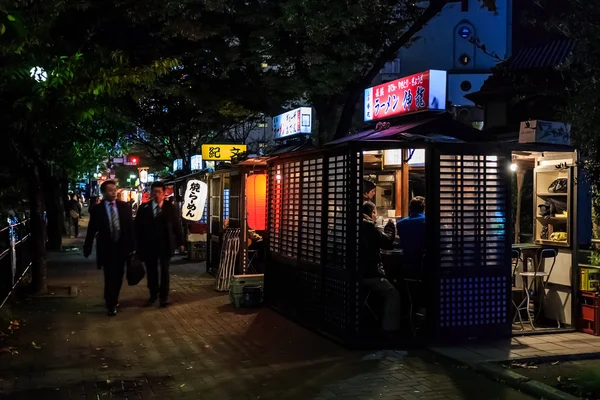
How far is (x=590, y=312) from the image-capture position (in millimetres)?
8812

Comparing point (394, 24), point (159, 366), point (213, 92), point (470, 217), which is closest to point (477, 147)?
point (470, 217)

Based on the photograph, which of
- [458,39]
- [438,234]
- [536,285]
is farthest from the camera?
[458,39]

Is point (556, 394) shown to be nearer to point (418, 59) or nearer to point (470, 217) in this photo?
point (470, 217)

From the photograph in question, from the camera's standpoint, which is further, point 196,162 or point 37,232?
point 196,162

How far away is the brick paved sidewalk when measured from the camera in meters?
6.33

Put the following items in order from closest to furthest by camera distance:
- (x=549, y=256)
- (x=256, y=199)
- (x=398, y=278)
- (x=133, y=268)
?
(x=549, y=256) → (x=398, y=278) → (x=133, y=268) → (x=256, y=199)

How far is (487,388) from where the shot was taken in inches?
257

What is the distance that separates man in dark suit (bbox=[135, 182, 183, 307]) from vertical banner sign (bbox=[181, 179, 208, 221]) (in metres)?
4.34

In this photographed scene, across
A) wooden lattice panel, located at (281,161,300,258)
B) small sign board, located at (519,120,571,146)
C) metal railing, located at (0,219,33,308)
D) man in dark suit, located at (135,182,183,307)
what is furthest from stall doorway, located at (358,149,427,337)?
metal railing, located at (0,219,33,308)

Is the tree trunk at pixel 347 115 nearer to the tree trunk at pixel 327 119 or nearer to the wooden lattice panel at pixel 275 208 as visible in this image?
the tree trunk at pixel 327 119

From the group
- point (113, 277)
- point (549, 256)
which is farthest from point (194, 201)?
point (549, 256)

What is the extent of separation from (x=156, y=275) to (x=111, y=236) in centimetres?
139

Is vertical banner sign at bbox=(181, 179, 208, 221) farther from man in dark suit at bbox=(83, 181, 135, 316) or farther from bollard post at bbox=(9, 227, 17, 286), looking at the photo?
man in dark suit at bbox=(83, 181, 135, 316)

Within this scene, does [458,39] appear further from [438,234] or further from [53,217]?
[438,234]
